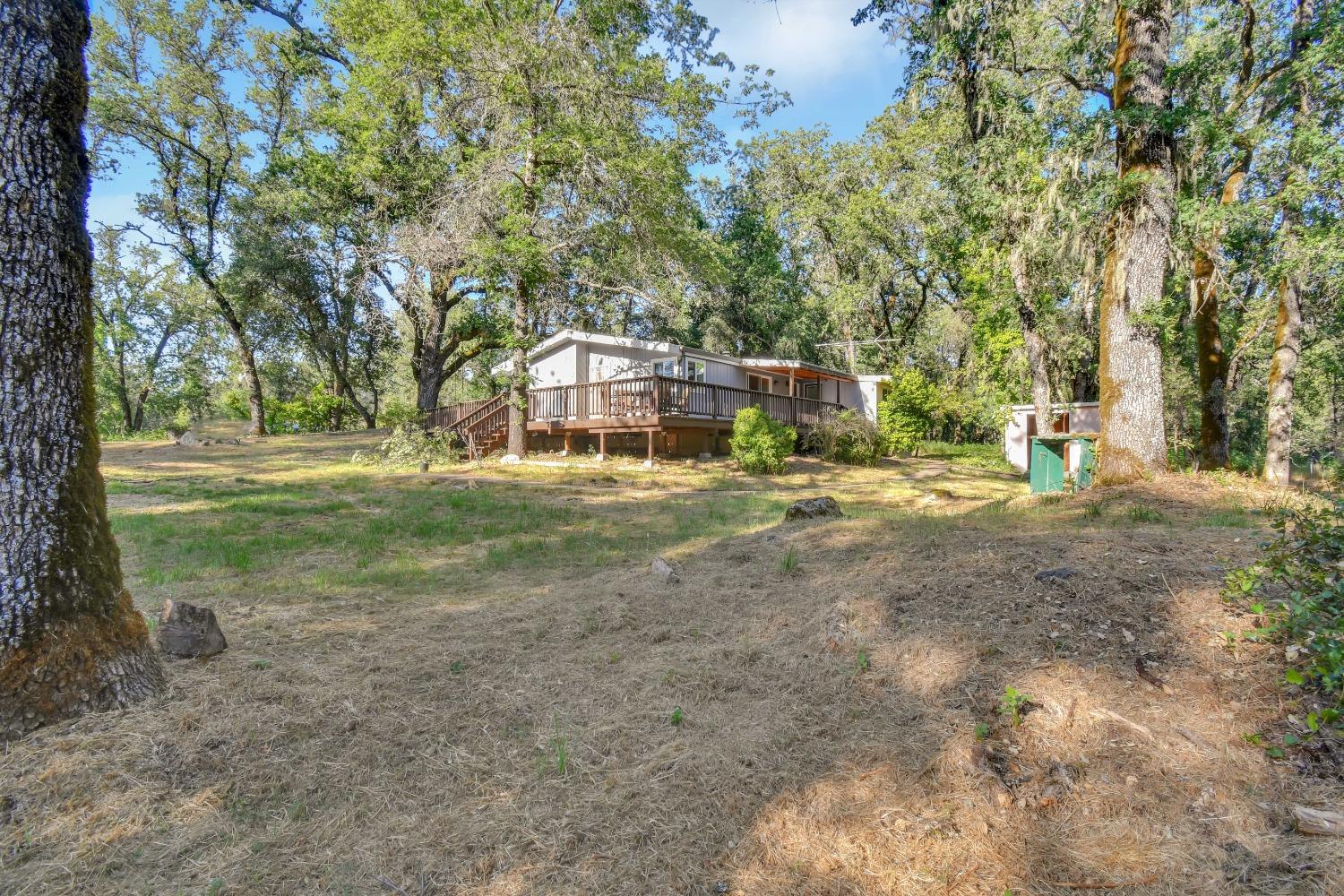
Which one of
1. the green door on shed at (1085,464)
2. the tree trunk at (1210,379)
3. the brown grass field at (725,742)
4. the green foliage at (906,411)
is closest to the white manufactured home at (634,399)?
the green foliage at (906,411)

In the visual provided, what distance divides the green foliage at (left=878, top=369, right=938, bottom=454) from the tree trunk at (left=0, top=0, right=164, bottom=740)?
2323 cm

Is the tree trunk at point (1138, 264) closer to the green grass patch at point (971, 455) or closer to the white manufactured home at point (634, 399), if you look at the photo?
the white manufactured home at point (634, 399)

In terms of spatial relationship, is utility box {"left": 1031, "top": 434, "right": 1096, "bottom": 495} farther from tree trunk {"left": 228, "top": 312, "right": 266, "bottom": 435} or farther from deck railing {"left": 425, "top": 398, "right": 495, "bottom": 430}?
tree trunk {"left": 228, "top": 312, "right": 266, "bottom": 435}

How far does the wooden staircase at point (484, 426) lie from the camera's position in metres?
17.1

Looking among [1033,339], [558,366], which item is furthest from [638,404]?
[1033,339]

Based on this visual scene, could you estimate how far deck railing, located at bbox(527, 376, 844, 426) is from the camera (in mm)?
15586

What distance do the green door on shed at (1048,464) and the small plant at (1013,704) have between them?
8.22 m

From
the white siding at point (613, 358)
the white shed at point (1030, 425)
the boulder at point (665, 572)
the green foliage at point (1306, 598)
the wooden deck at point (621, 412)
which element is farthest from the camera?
the white shed at point (1030, 425)

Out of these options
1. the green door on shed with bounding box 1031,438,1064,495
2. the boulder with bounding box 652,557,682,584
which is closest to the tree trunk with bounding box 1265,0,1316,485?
the green door on shed with bounding box 1031,438,1064,495

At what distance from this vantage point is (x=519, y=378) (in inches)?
584

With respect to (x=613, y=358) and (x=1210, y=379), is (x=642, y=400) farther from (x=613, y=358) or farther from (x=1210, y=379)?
(x=1210, y=379)

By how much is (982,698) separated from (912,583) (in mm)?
1277

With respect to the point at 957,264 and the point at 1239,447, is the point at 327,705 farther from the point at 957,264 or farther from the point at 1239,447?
the point at 1239,447

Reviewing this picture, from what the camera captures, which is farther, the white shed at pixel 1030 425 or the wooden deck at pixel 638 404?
the white shed at pixel 1030 425
